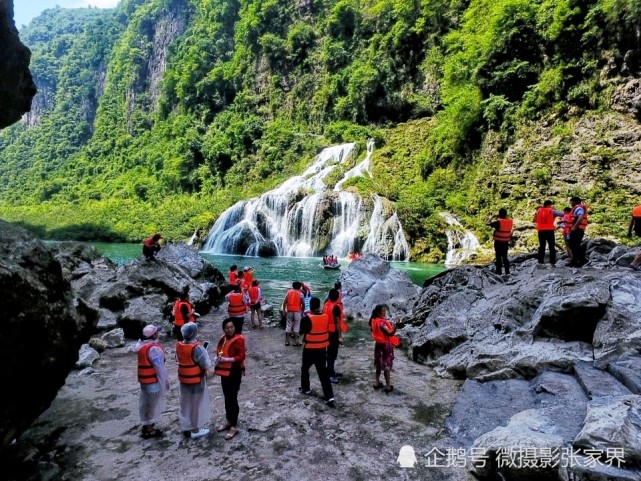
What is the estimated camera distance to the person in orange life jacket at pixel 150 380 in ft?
18.5

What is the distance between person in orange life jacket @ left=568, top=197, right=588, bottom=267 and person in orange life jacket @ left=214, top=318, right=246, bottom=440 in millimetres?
8501

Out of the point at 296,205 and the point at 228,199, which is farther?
the point at 228,199

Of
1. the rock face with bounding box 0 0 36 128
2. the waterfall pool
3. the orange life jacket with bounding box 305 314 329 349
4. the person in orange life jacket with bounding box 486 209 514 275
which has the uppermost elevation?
the rock face with bounding box 0 0 36 128

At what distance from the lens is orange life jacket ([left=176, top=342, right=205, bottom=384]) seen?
5.49 m

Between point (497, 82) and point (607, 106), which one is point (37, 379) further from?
point (497, 82)

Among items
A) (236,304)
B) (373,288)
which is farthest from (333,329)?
(373,288)

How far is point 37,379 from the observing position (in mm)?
4797

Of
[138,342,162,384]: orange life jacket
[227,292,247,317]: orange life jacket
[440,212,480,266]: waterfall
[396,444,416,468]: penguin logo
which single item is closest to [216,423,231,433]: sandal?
[138,342,162,384]: orange life jacket

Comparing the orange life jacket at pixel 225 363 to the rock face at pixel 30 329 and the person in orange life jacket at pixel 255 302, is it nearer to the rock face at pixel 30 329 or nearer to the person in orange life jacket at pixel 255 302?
the rock face at pixel 30 329

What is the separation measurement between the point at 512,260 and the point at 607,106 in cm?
1525

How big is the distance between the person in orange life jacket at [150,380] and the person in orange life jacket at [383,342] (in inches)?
137

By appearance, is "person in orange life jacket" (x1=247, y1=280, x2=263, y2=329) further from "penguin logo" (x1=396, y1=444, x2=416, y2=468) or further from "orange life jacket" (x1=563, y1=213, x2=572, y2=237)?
"orange life jacket" (x1=563, y1=213, x2=572, y2=237)

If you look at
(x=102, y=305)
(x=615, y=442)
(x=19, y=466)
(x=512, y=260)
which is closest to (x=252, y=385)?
(x=19, y=466)

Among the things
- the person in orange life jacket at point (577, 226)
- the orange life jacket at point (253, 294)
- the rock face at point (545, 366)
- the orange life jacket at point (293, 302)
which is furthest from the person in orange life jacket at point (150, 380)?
the person in orange life jacket at point (577, 226)
